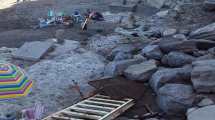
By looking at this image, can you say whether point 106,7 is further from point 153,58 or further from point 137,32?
point 153,58

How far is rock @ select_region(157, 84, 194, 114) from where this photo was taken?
5.97 m

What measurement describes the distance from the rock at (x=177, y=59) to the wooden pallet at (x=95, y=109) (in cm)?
110

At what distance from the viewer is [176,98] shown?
602 cm

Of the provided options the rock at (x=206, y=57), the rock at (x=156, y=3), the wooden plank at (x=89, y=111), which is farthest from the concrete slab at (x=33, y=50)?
the rock at (x=156, y=3)

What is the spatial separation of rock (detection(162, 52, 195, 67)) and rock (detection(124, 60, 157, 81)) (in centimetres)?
25

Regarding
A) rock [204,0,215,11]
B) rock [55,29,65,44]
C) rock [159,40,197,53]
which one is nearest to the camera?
rock [159,40,197,53]

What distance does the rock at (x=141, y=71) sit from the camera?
7070 mm

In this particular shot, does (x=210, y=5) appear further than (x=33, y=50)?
Yes

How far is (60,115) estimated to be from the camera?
20.4 ft

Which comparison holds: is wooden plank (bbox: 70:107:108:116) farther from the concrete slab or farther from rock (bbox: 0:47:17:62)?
rock (bbox: 0:47:17:62)

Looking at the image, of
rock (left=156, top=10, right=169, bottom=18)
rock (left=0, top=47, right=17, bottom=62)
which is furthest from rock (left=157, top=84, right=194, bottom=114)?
rock (left=156, top=10, right=169, bottom=18)

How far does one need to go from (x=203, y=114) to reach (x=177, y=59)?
1.90 meters

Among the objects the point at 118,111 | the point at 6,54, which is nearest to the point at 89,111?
the point at 118,111

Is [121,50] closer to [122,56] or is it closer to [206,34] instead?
A: [122,56]
